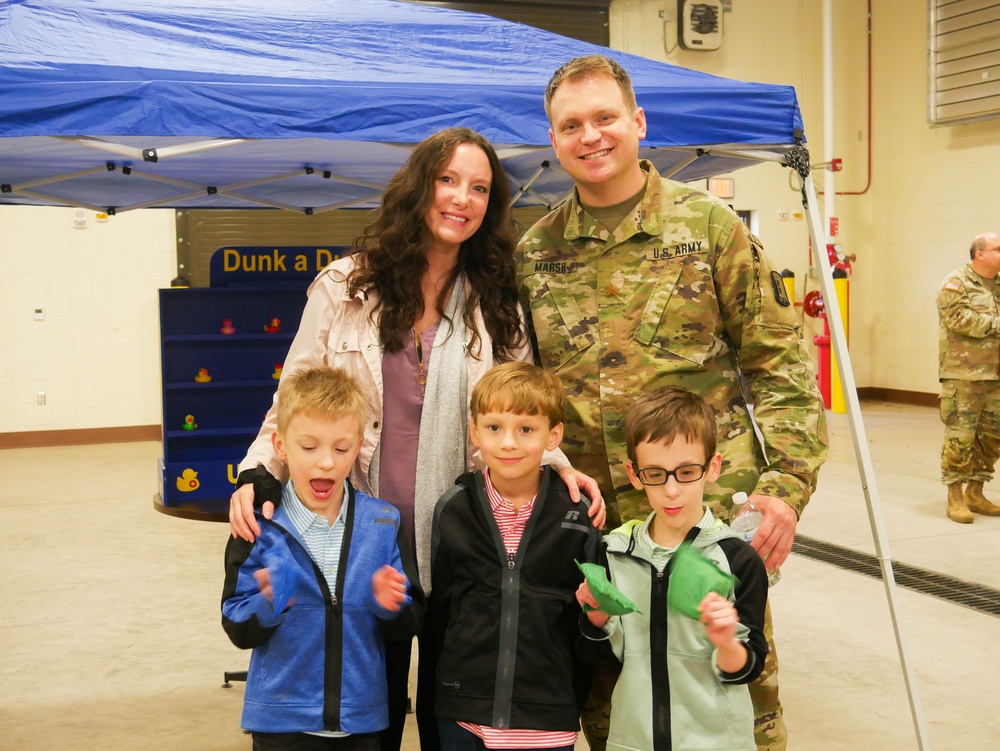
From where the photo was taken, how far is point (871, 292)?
41.4ft

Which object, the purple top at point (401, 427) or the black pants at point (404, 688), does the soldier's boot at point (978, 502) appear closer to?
the black pants at point (404, 688)

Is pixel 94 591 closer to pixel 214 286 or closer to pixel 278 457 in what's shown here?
pixel 214 286

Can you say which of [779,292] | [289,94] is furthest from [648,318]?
[289,94]

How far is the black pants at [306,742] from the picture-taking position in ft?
6.60

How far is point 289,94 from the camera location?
10.9 feet

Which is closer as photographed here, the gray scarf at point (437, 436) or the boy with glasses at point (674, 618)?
the boy with glasses at point (674, 618)

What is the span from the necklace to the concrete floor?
1.89 m

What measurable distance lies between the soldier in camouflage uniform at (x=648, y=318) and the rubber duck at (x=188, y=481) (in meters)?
3.48

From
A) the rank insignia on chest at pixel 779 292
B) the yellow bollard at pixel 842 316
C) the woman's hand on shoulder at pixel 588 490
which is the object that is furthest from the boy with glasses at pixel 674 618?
the yellow bollard at pixel 842 316

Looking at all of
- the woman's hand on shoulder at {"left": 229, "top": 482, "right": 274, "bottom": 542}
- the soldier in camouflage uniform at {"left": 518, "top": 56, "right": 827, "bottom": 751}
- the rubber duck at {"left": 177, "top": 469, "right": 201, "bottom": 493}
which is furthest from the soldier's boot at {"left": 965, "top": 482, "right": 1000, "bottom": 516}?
the woman's hand on shoulder at {"left": 229, "top": 482, "right": 274, "bottom": 542}

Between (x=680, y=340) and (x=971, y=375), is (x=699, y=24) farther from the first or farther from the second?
(x=680, y=340)

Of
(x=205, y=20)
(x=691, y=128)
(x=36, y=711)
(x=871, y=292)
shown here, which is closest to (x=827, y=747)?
(x=691, y=128)

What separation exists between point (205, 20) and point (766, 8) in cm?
959

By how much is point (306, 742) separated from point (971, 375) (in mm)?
5701
